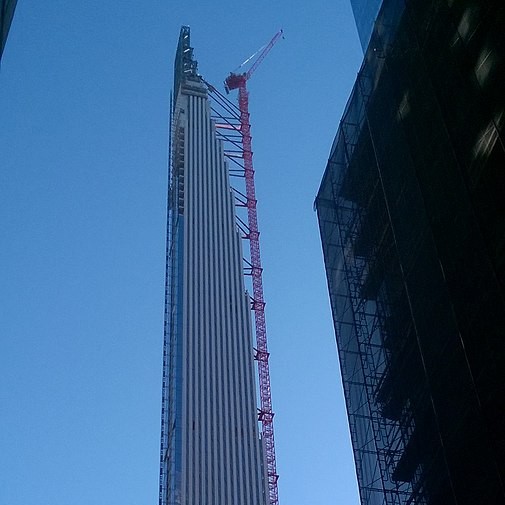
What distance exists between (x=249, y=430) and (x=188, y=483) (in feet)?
29.9

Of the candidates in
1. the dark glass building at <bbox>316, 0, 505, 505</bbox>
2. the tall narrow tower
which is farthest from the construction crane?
the dark glass building at <bbox>316, 0, 505, 505</bbox>

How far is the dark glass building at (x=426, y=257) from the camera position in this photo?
2811 centimetres

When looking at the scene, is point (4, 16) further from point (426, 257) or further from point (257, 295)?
point (257, 295)

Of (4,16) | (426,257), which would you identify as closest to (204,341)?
(426,257)

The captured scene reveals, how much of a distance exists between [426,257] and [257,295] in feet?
260

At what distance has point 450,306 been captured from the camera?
30328 millimetres

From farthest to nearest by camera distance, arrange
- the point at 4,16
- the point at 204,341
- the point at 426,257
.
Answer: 1. the point at 204,341
2. the point at 426,257
3. the point at 4,16

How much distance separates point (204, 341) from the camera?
98688 millimetres

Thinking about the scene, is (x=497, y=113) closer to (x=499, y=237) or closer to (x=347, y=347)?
(x=499, y=237)

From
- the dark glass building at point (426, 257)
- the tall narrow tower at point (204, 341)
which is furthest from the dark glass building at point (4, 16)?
the tall narrow tower at point (204, 341)

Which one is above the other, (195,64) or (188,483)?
(195,64)

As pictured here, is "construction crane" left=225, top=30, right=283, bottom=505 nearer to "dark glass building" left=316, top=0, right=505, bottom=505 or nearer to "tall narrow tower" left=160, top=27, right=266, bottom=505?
"tall narrow tower" left=160, top=27, right=266, bottom=505

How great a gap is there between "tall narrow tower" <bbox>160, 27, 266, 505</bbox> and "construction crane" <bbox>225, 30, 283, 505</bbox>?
4174 millimetres

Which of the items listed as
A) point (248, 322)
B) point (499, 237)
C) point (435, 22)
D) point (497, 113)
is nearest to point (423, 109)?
point (435, 22)
